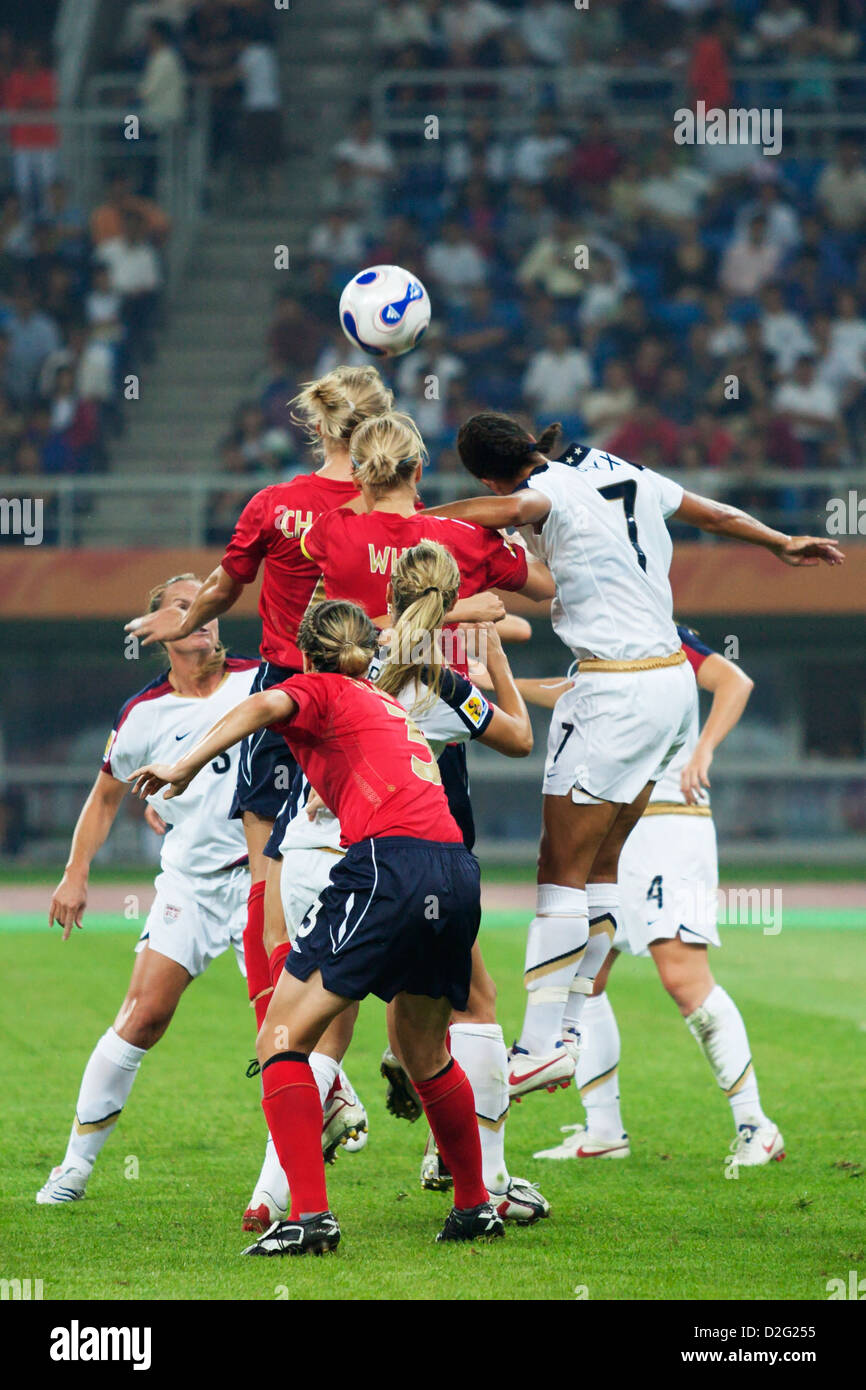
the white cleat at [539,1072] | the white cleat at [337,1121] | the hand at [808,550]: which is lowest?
the white cleat at [337,1121]

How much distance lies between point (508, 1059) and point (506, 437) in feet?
6.54

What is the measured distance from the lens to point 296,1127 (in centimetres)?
476

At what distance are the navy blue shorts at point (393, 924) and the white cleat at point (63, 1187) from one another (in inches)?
56.9

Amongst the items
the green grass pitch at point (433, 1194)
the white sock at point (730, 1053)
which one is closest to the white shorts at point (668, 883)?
the white sock at point (730, 1053)

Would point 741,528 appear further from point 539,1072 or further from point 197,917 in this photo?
point 197,917

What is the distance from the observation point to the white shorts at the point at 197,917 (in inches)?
235

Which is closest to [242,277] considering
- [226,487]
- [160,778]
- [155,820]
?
[226,487]

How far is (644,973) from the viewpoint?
39.3ft

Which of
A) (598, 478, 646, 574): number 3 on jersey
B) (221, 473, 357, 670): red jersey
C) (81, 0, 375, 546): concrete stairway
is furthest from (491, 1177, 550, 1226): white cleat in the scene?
(81, 0, 375, 546): concrete stairway

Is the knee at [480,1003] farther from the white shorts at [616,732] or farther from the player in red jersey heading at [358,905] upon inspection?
the white shorts at [616,732]

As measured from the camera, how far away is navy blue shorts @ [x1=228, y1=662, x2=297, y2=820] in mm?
5727

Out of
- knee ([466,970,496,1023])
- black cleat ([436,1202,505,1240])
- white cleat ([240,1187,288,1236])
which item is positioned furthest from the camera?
knee ([466,970,496,1023])

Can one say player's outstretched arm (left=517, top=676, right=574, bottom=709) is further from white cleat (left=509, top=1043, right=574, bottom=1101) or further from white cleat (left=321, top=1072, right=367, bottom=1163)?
white cleat (left=321, top=1072, right=367, bottom=1163)

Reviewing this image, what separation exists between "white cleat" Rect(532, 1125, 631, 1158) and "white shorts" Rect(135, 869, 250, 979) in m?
1.41
